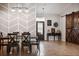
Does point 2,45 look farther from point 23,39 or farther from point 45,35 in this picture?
point 45,35

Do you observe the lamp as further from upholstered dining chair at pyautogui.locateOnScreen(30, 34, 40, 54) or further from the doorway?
upholstered dining chair at pyautogui.locateOnScreen(30, 34, 40, 54)

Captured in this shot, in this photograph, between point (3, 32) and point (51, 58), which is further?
point (3, 32)

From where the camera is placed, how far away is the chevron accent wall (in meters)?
2.81

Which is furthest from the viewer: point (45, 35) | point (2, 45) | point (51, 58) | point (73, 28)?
point (73, 28)

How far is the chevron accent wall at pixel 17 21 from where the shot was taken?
2.81 metres

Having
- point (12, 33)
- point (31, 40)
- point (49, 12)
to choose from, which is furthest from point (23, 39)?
A: point (49, 12)

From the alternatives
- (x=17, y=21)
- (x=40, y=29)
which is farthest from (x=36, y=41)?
(x=17, y=21)

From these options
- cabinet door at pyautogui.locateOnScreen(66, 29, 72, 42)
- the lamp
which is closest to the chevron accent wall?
the lamp

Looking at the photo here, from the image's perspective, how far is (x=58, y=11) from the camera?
326 cm

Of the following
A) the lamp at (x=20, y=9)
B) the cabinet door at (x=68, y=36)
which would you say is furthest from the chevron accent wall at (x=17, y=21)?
the cabinet door at (x=68, y=36)

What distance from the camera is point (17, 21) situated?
2889 mm

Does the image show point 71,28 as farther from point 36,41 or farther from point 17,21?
point 17,21

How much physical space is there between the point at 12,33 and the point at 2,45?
377 millimetres

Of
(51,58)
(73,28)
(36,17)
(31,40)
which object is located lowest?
(51,58)
